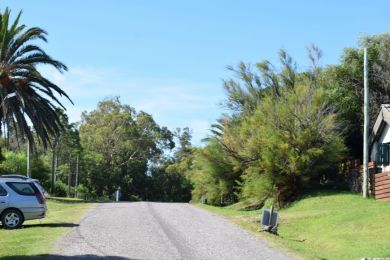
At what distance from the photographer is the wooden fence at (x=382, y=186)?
1067 inches

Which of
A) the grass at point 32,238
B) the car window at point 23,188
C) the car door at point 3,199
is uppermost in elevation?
the car window at point 23,188

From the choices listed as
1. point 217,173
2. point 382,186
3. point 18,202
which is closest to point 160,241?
point 18,202

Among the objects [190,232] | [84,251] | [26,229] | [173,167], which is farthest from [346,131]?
[173,167]

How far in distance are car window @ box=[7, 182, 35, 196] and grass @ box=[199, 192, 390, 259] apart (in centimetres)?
767

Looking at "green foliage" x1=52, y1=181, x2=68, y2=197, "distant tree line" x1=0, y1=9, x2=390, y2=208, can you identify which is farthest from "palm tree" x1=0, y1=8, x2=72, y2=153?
"green foliage" x1=52, y1=181, x2=68, y2=197

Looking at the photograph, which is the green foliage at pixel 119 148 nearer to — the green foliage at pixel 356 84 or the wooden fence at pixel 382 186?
the green foliage at pixel 356 84

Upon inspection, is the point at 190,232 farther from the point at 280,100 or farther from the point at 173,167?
the point at 173,167

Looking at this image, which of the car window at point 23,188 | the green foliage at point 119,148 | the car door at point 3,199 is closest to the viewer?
the car door at point 3,199

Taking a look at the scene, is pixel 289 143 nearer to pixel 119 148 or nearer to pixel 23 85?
pixel 23 85

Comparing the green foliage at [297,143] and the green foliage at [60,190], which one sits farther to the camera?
the green foliage at [60,190]

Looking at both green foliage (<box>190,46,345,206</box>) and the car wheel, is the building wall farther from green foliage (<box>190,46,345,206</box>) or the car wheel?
the car wheel

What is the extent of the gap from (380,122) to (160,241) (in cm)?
1984

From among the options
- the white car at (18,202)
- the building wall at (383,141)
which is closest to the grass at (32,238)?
the white car at (18,202)

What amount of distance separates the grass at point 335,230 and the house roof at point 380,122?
4591 mm
